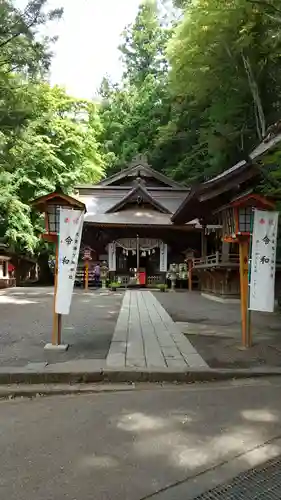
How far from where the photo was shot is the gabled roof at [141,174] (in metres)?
29.8

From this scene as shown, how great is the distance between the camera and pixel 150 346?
7.02m

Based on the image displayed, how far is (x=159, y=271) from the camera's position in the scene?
25375mm

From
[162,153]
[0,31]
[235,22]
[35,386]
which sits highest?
[235,22]

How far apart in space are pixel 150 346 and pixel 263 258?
235 centimetres

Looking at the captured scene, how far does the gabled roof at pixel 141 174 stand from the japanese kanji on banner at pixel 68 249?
23259 millimetres

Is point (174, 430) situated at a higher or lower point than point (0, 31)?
lower

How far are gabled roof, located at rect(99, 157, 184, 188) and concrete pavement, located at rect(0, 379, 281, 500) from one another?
1013 inches

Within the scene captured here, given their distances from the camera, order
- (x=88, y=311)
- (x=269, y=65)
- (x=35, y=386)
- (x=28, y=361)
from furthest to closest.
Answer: (x=269, y=65) → (x=88, y=311) → (x=28, y=361) → (x=35, y=386)

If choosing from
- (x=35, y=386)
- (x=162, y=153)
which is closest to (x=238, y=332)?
(x=35, y=386)

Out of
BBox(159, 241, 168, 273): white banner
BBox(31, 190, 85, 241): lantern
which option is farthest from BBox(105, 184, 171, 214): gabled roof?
BBox(31, 190, 85, 241): lantern

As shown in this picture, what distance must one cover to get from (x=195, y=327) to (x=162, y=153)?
27.8 meters

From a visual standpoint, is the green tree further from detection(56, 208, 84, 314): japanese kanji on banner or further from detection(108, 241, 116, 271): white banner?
detection(56, 208, 84, 314): japanese kanji on banner

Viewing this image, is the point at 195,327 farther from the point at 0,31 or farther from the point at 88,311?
the point at 0,31

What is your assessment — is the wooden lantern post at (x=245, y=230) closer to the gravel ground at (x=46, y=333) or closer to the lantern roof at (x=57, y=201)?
the gravel ground at (x=46, y=333)
